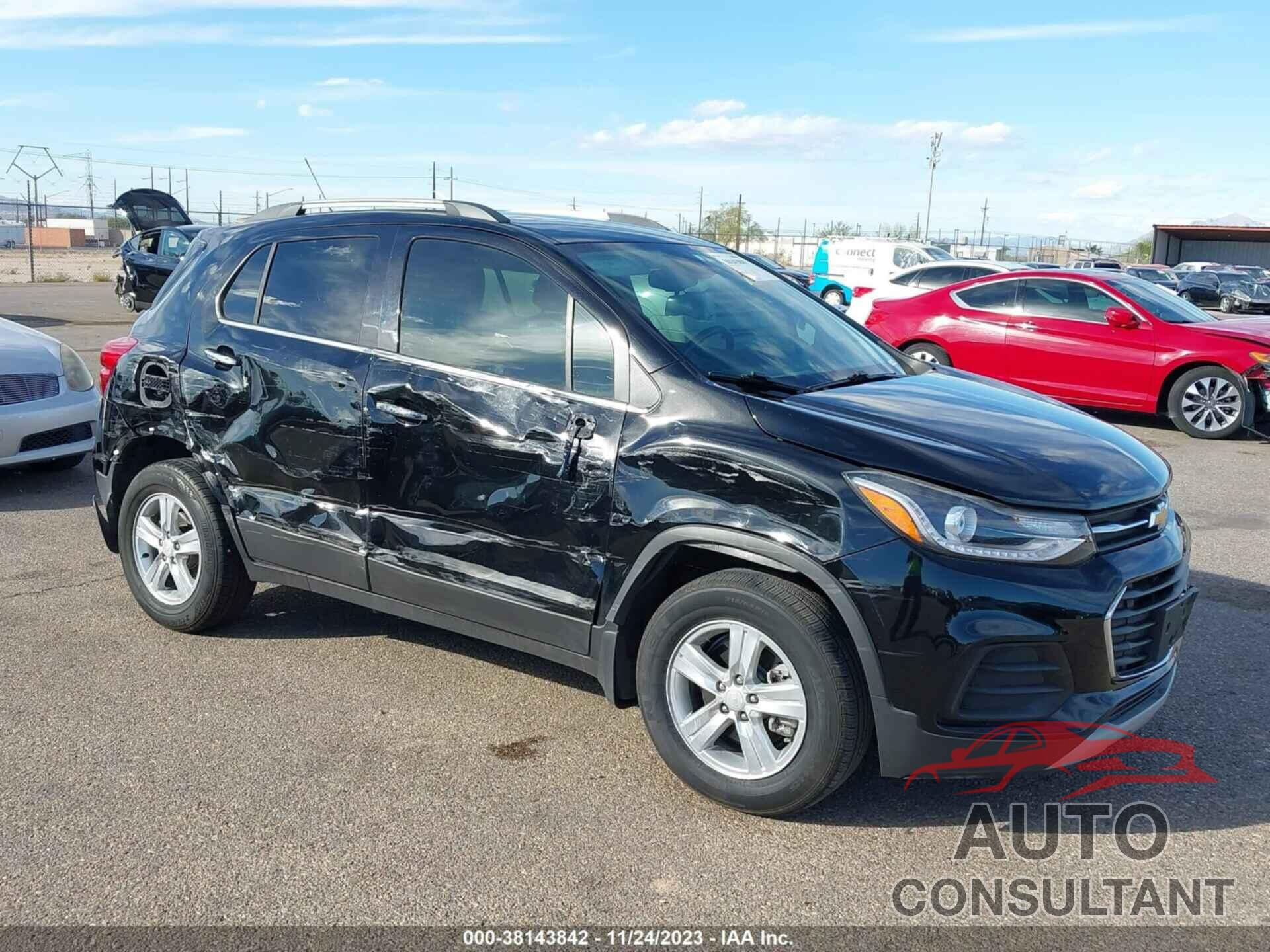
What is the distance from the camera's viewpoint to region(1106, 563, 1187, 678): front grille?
130 inches

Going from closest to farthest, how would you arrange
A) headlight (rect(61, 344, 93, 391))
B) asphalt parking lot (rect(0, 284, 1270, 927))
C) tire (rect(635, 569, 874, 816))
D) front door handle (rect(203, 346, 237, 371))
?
asphalt parking lot (rect(0, 284, 1270, 927)), tire (rect(635, 569, 874, 816)), front door handle (rect(203, 346, 237, 371)), headlight (rect(61, 344, 93, 391))

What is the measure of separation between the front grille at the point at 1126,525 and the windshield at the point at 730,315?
1106mm

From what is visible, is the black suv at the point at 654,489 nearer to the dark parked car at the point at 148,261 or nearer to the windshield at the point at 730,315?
the windshield at the point at 730,315

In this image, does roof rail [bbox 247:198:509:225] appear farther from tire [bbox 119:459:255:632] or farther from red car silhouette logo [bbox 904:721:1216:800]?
red car silhouette logo [bbox 904:721:1216:800]

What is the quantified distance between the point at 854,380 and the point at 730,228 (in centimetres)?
5544

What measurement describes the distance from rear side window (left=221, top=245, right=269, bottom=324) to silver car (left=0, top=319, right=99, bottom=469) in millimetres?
3121

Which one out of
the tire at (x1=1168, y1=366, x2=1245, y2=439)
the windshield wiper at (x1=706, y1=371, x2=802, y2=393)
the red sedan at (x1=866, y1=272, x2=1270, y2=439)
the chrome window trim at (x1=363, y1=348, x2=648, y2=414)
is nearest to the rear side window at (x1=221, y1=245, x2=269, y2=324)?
the chrome window trim at (x1=363, y1=348, x2=648, y2=414)

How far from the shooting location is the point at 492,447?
12.9 ft

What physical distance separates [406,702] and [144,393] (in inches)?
74.9

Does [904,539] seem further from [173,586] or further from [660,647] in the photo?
[173,586]

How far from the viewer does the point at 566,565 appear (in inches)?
150

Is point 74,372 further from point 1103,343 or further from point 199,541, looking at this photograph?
point 1103,343

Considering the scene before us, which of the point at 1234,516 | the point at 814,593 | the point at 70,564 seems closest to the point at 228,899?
the point at 814,593

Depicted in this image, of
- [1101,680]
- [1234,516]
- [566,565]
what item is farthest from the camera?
[1234,516]
